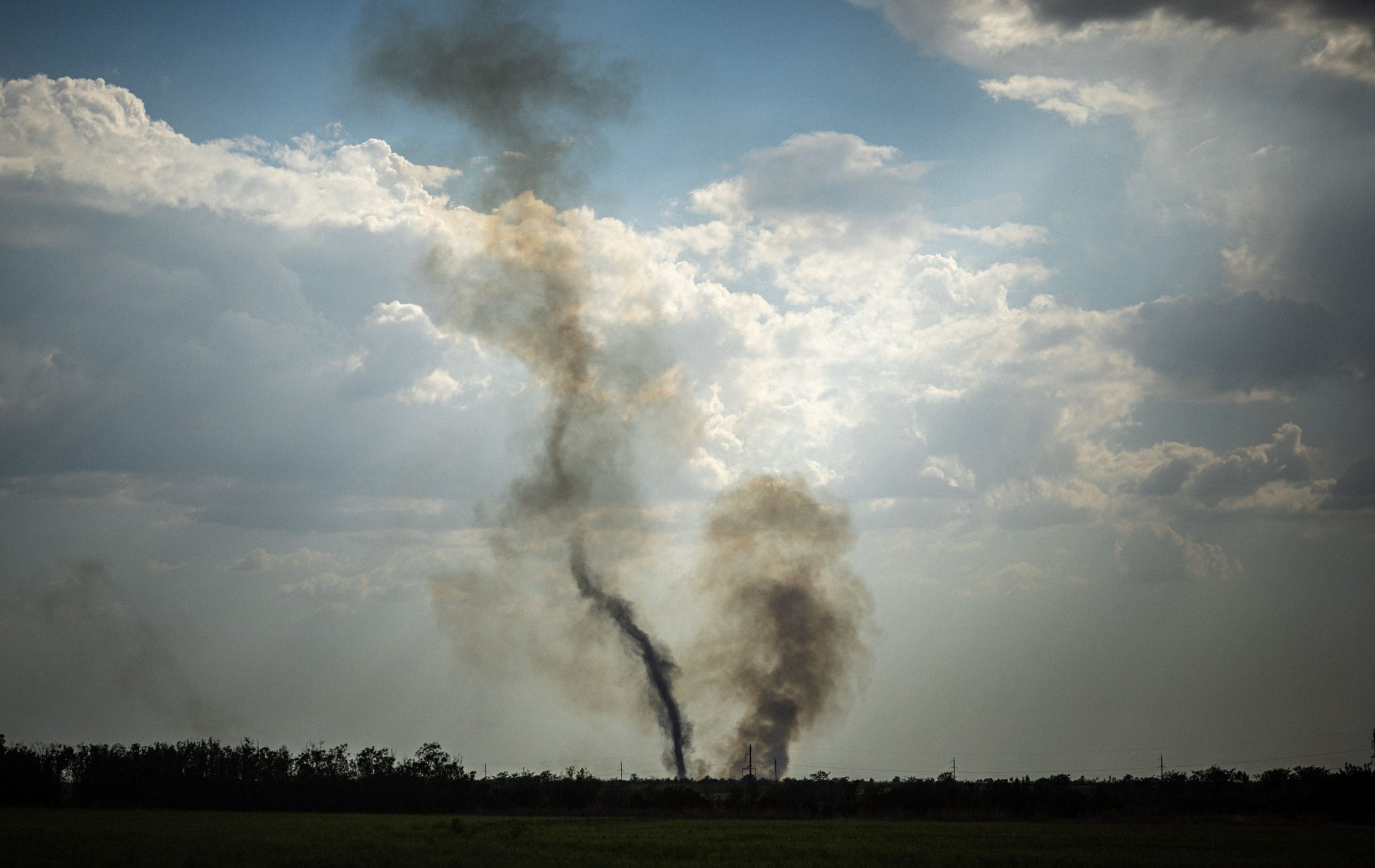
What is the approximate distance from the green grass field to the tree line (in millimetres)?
13475

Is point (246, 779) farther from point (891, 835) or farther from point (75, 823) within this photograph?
point (891, 835)

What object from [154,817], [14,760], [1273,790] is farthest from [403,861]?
A: [14,760]

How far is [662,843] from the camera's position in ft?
214

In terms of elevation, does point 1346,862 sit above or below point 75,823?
above

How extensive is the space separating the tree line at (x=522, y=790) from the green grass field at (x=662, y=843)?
13.5 m

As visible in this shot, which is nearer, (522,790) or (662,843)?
(662,843)

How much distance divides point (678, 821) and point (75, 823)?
161 feet

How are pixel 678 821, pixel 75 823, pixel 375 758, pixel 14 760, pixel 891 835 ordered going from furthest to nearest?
pixel 375 758 < pixel 14 760 < pixel 678 821 < pixel 75 823 < pixel 891 835

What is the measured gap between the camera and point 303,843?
63.6m

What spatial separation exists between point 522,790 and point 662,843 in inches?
2727

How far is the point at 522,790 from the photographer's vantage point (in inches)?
5098

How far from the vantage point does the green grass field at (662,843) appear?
175ft

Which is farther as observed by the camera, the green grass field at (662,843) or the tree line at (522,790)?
the tree line at (522,790)

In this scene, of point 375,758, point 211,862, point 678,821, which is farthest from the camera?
point 375,758
